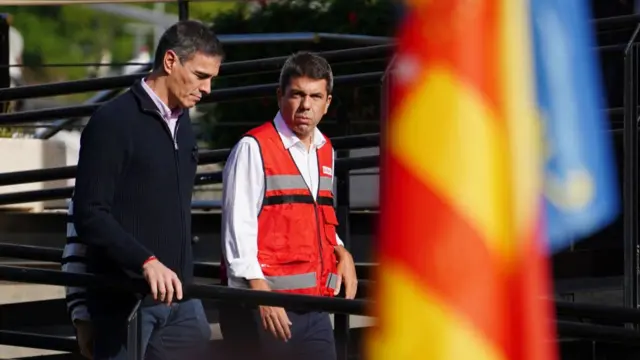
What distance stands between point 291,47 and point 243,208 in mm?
5477

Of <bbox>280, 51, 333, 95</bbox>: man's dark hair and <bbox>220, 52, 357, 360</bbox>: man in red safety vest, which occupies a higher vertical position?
<bbox>280, 51, 333, 95</bbox>: man's dark hair

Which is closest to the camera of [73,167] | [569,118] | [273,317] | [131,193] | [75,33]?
[569,118]

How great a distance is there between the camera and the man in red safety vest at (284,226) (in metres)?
4.79

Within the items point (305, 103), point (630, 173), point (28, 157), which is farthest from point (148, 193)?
point (28, 157)

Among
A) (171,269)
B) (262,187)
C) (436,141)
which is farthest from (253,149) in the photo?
(436,141)

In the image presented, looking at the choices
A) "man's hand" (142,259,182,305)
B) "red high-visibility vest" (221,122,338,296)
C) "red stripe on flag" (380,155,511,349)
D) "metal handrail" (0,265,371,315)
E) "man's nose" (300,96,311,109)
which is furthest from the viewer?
"man's nose" (300,96,311,109)

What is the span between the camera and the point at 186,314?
4711 millimetres

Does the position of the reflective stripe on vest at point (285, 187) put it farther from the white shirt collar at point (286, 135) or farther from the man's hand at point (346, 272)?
the man's hand at point (346, 272)

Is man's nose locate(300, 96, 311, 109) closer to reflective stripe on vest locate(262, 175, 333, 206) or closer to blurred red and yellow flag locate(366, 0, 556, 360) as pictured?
reflective stripe on vest locate(262, 175, 333, 206)

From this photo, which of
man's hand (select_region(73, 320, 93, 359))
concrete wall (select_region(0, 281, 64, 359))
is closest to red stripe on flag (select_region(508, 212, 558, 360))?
man's hand (select_region(73, 320, 93, 359))

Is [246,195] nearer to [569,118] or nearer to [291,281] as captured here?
[291,281]

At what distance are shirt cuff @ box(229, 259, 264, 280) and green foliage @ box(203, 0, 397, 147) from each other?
454 centimetres

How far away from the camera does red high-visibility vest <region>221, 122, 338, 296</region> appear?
16.0ft

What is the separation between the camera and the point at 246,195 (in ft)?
15.9
